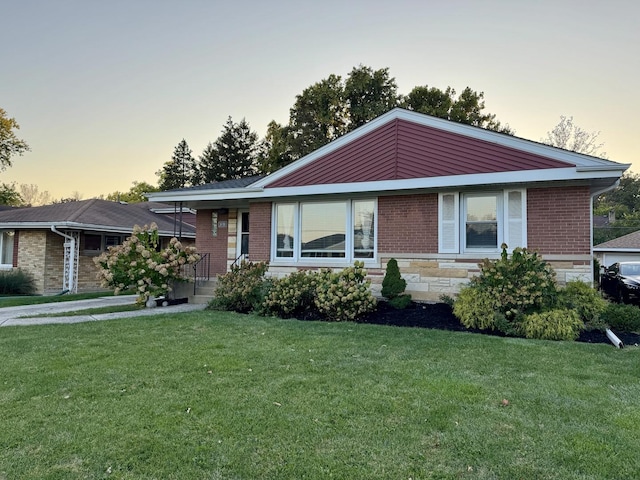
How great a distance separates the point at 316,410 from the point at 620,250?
26036 millimetres

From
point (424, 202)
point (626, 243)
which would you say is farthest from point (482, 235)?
point (626, 243)

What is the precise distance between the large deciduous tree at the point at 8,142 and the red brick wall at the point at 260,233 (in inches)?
1120

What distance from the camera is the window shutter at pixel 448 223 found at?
8.80 m

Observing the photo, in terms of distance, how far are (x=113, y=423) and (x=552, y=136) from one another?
37.0 metres

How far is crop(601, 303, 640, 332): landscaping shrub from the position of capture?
22.4 feet

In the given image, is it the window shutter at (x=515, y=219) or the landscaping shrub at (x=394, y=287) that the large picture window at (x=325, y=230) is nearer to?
the landscaping shrub at (x=394, y=287)

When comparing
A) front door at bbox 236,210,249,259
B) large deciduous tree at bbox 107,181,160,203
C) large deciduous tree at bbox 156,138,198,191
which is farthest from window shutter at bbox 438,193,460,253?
large deciduous tree at bbox 107,181,160,203

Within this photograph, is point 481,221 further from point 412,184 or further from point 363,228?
point 363,228

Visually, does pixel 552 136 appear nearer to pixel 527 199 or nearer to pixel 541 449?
pixel 527 199

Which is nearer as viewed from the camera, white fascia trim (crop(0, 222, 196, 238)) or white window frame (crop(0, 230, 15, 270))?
white fascia trim (crop(0, 222, 196, 238))

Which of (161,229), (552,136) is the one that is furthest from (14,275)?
(552,136)

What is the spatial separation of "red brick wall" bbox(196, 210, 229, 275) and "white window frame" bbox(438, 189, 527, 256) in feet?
22.9

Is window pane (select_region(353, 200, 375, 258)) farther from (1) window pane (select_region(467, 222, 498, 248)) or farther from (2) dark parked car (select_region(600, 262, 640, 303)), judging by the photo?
(2) dark parked car (select_region(600, 262, 640, 303))

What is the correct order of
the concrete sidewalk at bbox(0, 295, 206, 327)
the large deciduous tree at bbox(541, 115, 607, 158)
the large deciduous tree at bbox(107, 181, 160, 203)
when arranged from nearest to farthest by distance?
1. the concrete sidewalk at bbox(0, 295, 206, 327)
2. the large deciduous tree at bbox(541, 115, 607, 158)
3. the large deciduous tree at bbox(107, 181, 160, 203)
